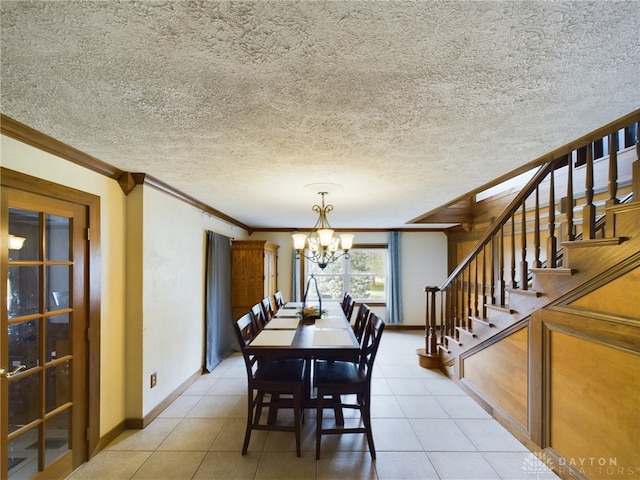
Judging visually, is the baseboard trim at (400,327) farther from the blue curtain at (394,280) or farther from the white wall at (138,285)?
the white wall at (138,285)

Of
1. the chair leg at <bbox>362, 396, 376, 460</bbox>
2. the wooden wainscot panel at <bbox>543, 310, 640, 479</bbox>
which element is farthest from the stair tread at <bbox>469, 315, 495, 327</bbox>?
the chair leg at <bbox>362, 396, 376, 460</bbox>

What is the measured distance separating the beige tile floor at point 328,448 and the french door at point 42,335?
40 centimetres

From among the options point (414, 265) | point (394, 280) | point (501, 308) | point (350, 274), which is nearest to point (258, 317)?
point (501, 308)

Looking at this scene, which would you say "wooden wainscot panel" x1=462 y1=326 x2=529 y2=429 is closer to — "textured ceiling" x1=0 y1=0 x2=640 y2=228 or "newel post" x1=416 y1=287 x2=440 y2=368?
"newel post" x1=416 y1=287 x2=440 y2=368

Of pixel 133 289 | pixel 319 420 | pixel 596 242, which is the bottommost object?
pixel 319 420

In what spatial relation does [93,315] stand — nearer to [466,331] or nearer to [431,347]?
[466,331]

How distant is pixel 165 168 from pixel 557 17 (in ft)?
8.08

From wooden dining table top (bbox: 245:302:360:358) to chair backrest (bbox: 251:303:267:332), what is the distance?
15cm

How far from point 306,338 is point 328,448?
0.84 metres

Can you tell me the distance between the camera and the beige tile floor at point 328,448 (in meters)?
2.13

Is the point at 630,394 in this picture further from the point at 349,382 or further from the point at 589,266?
the point at 349,382

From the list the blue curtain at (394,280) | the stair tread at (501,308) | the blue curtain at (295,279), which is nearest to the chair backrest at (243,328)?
the stair tread at (501,308)

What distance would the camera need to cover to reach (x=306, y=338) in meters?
2.64

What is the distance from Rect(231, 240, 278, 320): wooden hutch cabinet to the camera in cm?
497
